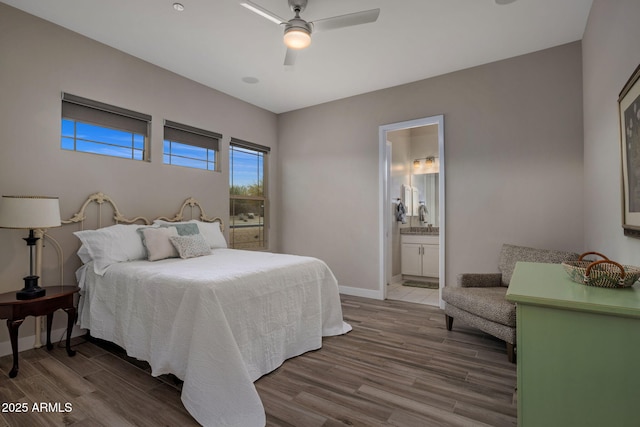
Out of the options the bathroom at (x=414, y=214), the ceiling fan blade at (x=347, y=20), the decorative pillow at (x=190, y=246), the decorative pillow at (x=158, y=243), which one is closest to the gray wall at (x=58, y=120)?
the decorative pillow at (x=158, y=243)

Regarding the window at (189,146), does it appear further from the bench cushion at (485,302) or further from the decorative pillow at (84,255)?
the bench cushion at (485,302)

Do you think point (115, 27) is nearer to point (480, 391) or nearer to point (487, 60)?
point (487, 60)

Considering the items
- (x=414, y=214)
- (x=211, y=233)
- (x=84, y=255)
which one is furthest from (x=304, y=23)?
(x=414, y=214)

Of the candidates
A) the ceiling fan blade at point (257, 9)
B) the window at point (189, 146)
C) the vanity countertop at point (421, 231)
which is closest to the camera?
the ceiling fan blade at point (257, 9)

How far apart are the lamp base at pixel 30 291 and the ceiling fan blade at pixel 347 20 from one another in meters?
2.95

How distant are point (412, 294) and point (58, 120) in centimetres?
468

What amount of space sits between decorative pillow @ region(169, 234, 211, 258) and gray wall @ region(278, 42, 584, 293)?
205 centimetres

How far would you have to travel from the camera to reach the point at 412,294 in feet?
15.7

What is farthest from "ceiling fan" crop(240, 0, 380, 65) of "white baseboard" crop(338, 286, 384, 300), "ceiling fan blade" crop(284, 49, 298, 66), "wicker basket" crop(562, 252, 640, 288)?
Result: "white baseboard" crop(338, 286, 384, 300)

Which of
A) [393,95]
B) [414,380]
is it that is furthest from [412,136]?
[414,380]

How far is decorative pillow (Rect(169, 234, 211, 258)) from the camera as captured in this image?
3.17 m

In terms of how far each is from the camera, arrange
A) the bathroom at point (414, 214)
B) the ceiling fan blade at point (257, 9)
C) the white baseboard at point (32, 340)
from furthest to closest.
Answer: the bathroom at point (414, 214)
the white baseboard at point (32, 340)
the ceiling fan blade at point (257, 9)

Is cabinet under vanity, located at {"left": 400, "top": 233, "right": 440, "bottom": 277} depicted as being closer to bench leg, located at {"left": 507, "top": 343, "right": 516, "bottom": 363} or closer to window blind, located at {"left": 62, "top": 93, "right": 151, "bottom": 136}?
bench leg, located at {"left": 507, "top": 343, "right": 516, "bottom": 363}

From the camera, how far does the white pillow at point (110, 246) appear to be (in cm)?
278
